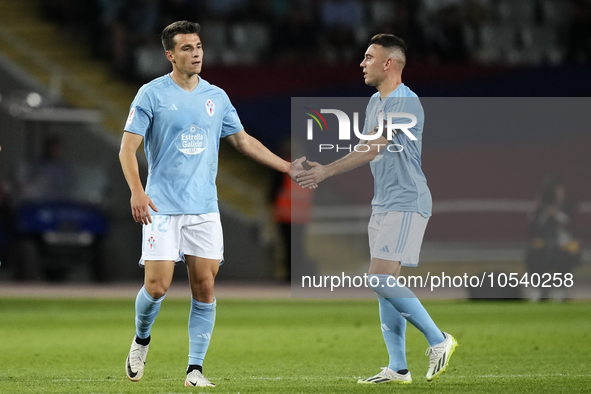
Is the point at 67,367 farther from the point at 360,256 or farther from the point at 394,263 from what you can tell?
the point at 360,256

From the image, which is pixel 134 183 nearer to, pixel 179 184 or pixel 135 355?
pixel 179 184

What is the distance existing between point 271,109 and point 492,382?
10694 millimetres

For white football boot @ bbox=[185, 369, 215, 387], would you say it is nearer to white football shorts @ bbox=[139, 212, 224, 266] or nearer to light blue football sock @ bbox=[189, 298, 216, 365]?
light blue football sock @ bbox=[189, 298, 216, 365]

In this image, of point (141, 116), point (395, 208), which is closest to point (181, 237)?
point (141, 116)

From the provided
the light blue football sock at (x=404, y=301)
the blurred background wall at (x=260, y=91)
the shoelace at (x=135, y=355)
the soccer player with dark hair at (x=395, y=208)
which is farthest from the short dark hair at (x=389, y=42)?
the blurred background wall at (x=260, y=91)

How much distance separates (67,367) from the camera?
733 centimetres

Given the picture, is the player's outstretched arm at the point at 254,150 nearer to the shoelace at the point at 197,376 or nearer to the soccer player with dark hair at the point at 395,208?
the soccer player with dark hair at the point at 395,208

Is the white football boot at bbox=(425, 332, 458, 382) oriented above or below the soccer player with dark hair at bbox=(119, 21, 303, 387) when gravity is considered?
below

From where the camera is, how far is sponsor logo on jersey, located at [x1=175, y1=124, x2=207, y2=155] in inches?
242

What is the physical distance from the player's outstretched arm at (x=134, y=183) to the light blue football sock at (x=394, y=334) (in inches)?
63.2

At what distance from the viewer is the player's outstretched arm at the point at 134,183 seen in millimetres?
5875

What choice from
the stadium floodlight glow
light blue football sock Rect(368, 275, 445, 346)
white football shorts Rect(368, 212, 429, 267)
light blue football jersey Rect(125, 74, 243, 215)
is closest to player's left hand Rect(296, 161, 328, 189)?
white football shorts Rect(368, 212, 429, 267)

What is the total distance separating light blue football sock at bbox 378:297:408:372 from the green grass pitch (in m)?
0.20

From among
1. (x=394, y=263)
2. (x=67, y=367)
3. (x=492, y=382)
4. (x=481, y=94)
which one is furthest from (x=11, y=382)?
(x=481, y=94)
